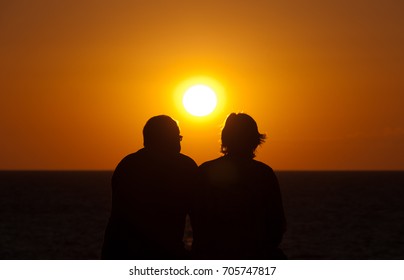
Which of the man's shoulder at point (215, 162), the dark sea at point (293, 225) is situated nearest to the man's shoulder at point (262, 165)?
the man's shoulder at point (215, 162)

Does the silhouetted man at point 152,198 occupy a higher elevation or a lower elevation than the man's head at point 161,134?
lower

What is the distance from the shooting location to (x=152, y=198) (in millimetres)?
7047

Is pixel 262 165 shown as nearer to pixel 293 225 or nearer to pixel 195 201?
pixel 195 201

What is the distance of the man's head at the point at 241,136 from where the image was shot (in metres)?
6.84

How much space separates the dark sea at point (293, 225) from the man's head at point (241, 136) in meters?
32.9

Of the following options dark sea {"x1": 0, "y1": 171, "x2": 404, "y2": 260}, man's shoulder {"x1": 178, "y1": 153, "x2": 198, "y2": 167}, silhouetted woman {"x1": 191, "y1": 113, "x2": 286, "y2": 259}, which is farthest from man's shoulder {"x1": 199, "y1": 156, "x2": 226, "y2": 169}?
dark sea {"x1": 0, "y1": 171, "x2": 404, "y2": 260}

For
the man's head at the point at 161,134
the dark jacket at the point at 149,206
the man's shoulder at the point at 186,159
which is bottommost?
the dark jacket at the point at 149,206

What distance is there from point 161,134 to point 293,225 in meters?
66.1

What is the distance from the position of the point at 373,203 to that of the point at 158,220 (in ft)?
312

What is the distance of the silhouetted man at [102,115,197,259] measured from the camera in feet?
22.9

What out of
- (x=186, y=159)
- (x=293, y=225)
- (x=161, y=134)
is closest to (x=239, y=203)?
(x=186, y=159)

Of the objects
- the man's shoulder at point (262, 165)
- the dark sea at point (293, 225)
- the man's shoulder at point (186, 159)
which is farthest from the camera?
the dark sea at point (293, 225)

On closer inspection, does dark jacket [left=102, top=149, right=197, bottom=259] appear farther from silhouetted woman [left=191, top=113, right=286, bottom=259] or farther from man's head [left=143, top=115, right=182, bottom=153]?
silhouetted woman [left=191, top=113, right=286, bottom=259]

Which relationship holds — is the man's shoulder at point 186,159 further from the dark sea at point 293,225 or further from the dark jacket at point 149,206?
the dark sea at point 293,225
